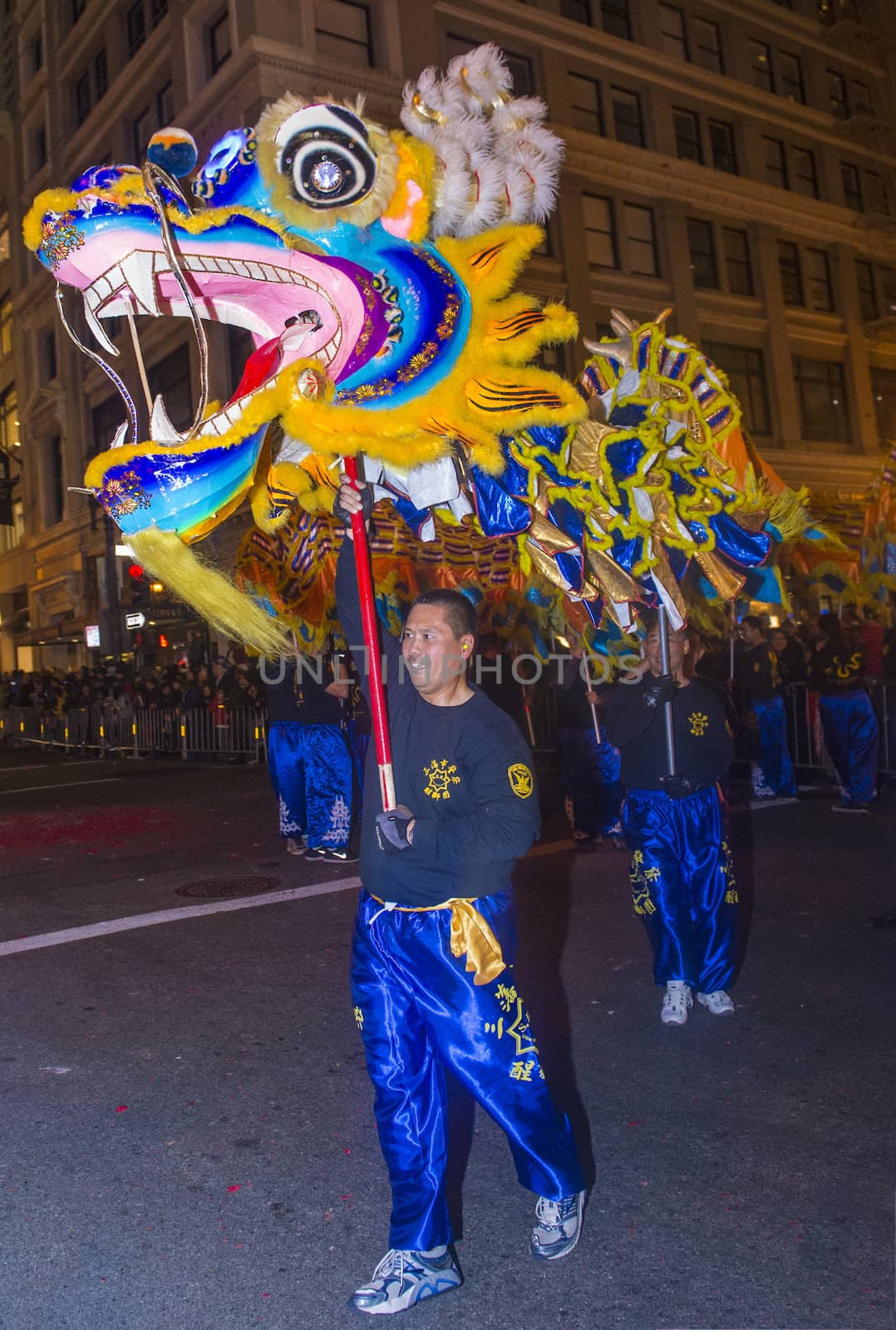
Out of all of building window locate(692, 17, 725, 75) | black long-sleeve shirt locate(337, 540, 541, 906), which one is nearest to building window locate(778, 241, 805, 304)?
building window locate(692, 17, 725, 75)

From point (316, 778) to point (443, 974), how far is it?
5556mm

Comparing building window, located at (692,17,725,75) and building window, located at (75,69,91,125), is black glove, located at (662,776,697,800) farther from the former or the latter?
building window, located at (75,69,91,125)

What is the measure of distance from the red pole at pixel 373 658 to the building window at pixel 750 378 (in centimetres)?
2381

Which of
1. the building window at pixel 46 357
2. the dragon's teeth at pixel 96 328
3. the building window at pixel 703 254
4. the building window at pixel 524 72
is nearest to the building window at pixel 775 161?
the building window at pixel 703 254

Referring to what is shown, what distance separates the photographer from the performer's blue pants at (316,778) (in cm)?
820

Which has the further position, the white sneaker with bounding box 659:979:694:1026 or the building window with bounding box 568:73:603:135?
the building window with bounding box 568:73:603:135

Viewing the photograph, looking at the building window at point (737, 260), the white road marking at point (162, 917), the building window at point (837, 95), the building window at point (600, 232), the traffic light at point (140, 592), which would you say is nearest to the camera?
the white road marking at point (162, 917)

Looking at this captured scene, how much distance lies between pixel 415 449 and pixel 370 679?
102 centimetres

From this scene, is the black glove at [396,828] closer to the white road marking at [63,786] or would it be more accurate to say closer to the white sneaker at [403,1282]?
the white sneaker at [403,1282]

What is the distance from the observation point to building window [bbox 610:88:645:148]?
24.4 m

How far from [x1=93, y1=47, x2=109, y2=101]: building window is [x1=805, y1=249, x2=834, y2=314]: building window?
1738 centimetres

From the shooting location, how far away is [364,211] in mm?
3549

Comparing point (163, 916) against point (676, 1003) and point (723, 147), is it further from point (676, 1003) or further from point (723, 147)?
point (723, 147)

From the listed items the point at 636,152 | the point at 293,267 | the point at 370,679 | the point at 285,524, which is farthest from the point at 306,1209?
the point at 636,152
